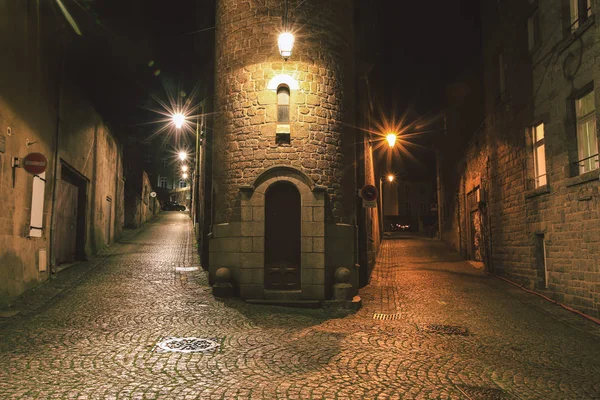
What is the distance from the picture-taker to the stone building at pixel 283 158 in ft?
39.2

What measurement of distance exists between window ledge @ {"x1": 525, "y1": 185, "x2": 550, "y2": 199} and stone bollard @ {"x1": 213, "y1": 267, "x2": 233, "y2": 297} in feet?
28.5

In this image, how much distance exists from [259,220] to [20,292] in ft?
19.2

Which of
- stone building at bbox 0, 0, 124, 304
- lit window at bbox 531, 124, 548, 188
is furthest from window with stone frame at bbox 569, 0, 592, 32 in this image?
stone building at bbox 0, 0, 124, 304

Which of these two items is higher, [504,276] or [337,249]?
[337,249]

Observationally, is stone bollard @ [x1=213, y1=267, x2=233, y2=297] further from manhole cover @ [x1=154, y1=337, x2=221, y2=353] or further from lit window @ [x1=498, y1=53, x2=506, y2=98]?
lit window @ [x1=498, y1=53, x2=506, y2=98]

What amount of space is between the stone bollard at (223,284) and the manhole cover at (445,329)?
5.01 m

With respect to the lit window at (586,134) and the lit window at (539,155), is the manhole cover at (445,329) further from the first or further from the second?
the lit window at (539,155)

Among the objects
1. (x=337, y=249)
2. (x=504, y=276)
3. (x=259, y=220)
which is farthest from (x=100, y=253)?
(x=504, y=276)

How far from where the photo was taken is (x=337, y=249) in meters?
12.4

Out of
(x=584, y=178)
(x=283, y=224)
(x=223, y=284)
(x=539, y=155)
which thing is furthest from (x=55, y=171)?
(x=539, y=155)

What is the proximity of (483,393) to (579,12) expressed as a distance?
9696mm

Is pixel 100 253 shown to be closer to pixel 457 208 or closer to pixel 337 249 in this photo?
pixel 337 249

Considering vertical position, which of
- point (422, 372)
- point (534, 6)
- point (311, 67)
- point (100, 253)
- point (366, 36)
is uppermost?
point (366, 36)

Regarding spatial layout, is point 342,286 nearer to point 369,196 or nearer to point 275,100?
point 369,196
